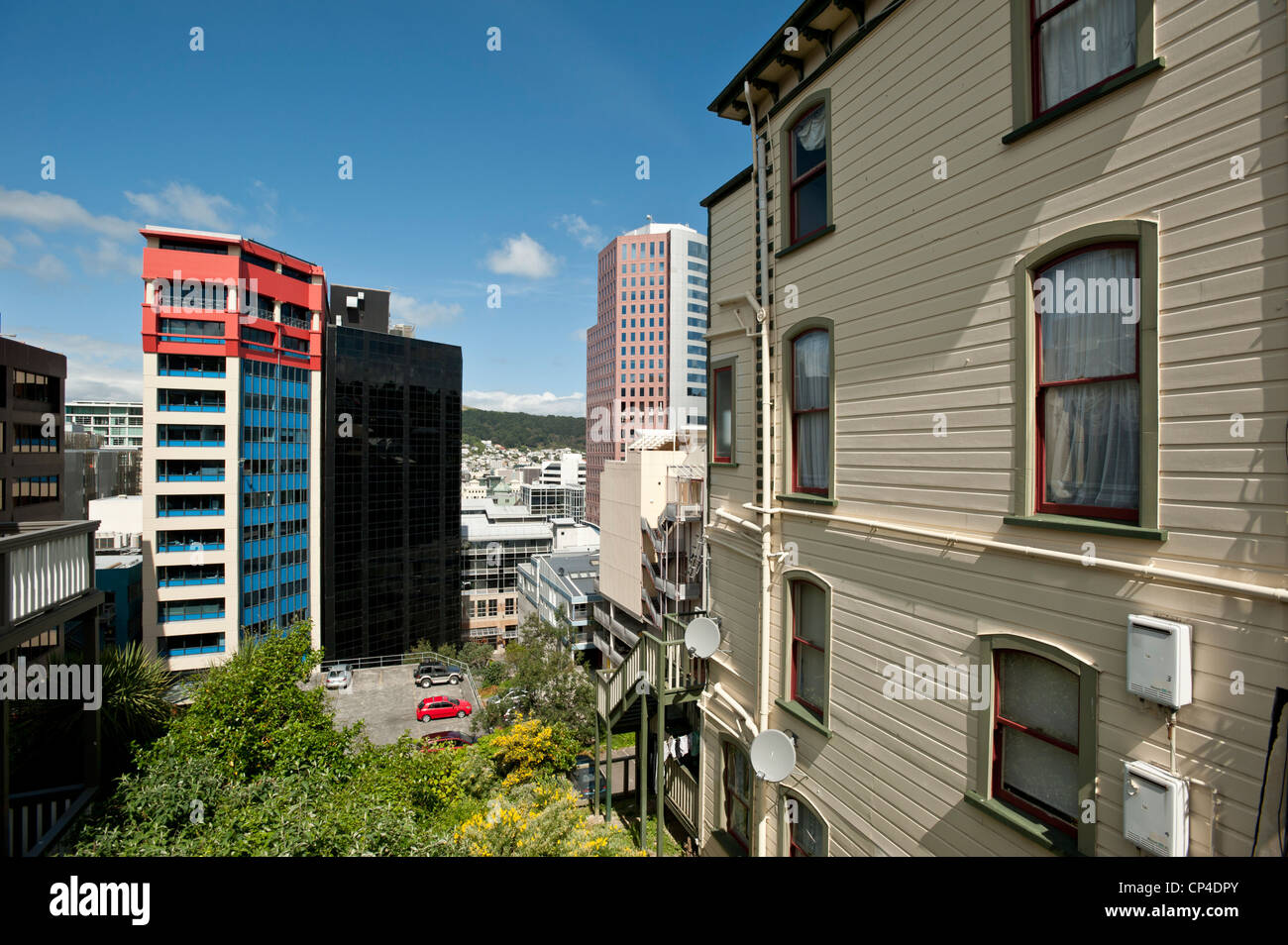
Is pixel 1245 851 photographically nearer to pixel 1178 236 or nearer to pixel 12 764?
pixel 1178 236

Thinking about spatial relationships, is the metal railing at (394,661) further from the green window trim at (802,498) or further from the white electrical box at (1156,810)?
the white electrical box at (1156,810)

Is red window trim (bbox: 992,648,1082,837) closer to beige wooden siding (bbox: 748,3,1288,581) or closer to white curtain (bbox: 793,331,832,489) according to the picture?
beige wooden siding (bbox: 748,3,1288,581)

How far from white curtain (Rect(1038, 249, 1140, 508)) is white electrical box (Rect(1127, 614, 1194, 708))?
30.6 inches

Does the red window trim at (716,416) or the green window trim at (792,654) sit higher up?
the red window trim at (716,416)

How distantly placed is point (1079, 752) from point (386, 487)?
4789 cm

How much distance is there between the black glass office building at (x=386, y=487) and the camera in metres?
43.1

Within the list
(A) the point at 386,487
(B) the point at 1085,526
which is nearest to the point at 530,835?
(B) the point at 1085,526

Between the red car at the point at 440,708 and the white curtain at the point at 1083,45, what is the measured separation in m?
29.9

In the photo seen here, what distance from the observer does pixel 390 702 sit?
28.1 m

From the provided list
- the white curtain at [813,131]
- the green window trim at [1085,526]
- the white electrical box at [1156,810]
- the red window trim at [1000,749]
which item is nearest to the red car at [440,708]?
the red window trim at [1000,749]

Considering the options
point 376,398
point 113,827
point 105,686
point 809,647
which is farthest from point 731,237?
point 376,398

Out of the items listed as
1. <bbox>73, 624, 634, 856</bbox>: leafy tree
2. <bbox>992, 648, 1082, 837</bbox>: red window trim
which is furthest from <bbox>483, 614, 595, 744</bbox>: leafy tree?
<bbox>992, 648, 1082, 837</bbox>: red window trim

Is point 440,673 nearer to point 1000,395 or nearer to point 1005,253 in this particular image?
point 1000,395

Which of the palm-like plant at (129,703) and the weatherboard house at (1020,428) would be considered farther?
the palm-like plant at (129,703)
